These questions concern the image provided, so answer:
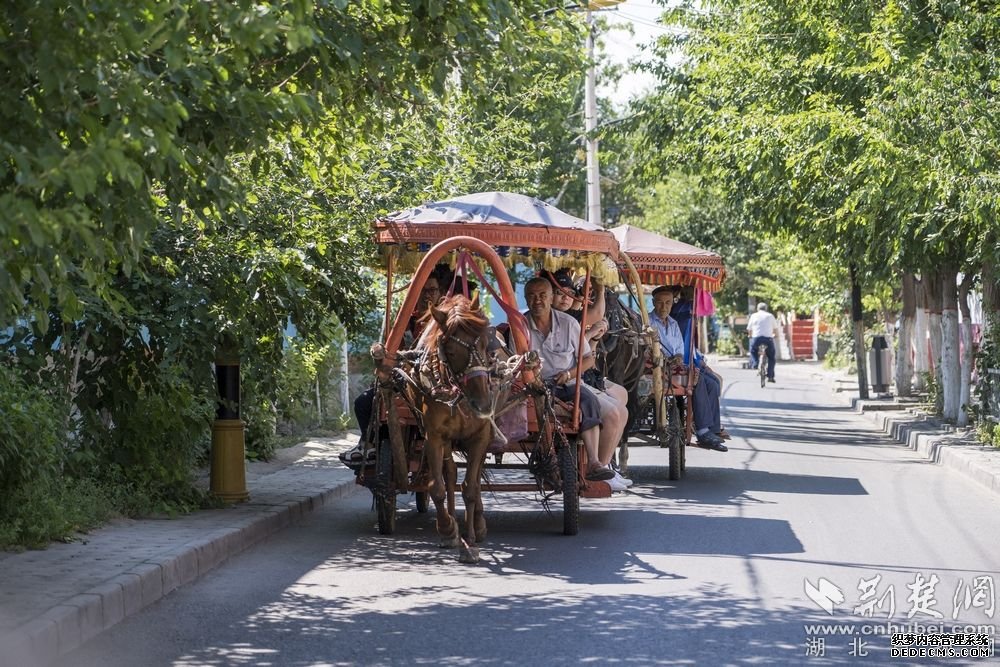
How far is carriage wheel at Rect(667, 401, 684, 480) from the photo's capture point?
16.0 meters

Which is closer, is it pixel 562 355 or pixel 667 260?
pixel 562 355

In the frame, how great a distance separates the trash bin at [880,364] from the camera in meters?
Result: 31.3

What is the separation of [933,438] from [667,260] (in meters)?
Result: 5.88

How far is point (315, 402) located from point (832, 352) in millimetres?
33113

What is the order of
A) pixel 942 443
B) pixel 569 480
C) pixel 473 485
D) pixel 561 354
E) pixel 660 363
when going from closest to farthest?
1. pixel 473 485
2. pixel 569 480
3. pixel 561 354
4. pixel 660 363
5. pixel 942 443

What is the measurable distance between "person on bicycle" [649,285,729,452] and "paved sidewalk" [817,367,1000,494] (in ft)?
9.62

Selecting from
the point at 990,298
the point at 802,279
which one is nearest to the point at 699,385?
the point at 990,298

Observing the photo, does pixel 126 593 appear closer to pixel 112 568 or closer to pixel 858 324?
pixel 112 568

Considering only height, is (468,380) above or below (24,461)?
above

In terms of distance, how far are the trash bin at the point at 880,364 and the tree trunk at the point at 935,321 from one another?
325 centimetres

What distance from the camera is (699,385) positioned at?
1641 centimetres

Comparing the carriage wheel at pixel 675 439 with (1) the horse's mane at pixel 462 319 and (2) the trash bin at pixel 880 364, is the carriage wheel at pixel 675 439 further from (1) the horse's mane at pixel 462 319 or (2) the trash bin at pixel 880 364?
Result: (2) the trash bin at pixel 880 364

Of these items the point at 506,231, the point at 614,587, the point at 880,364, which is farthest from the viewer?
the point at 880,364

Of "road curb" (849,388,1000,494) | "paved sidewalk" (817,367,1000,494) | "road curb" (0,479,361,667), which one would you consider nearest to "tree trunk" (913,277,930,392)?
"paved sidewalk" (817,367,1000,494)
